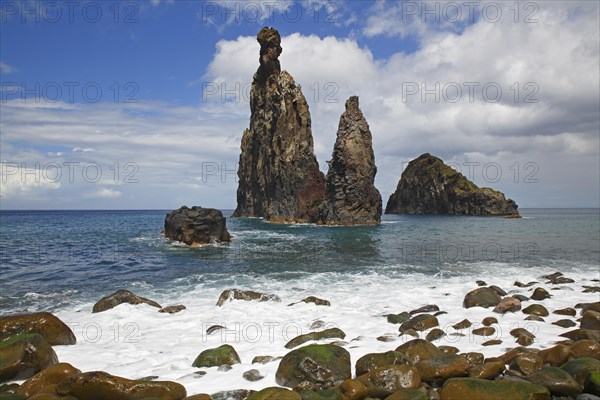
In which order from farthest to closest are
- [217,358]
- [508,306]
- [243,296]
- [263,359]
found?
[243,296] < [508,306] < [263,359] < [217,358]

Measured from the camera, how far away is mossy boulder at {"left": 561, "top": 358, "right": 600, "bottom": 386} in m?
7.10

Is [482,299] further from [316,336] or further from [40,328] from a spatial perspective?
[40,328]

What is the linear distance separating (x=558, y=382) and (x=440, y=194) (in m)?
138

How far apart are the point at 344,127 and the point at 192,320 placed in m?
61.4

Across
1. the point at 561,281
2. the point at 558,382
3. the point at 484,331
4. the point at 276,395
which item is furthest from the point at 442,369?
the point at 561,281

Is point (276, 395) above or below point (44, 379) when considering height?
above

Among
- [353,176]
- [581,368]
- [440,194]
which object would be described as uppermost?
[353,176]

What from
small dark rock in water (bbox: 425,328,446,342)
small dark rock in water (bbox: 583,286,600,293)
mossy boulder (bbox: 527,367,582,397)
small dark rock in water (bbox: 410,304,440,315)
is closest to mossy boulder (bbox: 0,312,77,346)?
small dark rock in water (bbox: 425,328,446,342)

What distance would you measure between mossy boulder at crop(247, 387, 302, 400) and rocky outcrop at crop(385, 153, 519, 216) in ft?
410

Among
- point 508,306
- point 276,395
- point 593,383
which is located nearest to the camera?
point 276,395

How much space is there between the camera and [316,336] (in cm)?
1055

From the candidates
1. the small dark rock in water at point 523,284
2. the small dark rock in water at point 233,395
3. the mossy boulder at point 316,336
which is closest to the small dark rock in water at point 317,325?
the mossy boulder at point 316,336

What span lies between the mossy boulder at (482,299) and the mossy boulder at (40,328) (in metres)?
12.6

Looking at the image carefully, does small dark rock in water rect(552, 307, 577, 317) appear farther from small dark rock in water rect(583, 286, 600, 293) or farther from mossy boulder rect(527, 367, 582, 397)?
mossy boulder rect(527, 367, 582, 397)
